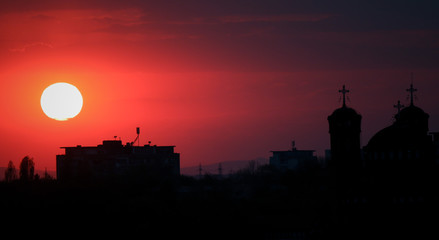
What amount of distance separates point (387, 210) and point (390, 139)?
7.83 m

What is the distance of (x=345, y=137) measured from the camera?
366ft

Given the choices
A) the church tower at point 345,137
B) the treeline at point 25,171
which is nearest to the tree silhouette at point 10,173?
the treeline at point 25,171

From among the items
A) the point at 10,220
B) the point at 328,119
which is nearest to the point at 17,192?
the point at 10,220

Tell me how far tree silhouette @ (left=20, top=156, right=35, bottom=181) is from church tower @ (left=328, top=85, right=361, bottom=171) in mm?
63519

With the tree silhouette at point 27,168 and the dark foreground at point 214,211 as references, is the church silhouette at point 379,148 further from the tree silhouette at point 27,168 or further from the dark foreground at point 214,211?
the tree silhouette at point 27,168

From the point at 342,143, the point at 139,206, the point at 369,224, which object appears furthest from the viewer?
the point at 139,206

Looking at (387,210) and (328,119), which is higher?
(328,119)

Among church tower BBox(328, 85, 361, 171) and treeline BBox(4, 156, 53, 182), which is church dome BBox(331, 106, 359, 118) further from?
treeline BBox(4, 156, 53, 182)

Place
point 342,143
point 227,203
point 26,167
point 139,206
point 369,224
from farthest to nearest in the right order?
point 26,167 → point 227,203 → point 139,206 → point 342,143 → point 369,224

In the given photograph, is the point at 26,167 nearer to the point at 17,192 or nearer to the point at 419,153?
the point at 17,192

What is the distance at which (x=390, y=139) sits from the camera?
109500mm

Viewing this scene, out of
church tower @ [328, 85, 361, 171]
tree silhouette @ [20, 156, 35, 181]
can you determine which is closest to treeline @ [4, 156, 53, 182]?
tree silhouette @ [20, 156, 35, 181]

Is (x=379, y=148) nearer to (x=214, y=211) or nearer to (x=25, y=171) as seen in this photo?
(x=214, y=211)

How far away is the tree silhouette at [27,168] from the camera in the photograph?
164500 mm
